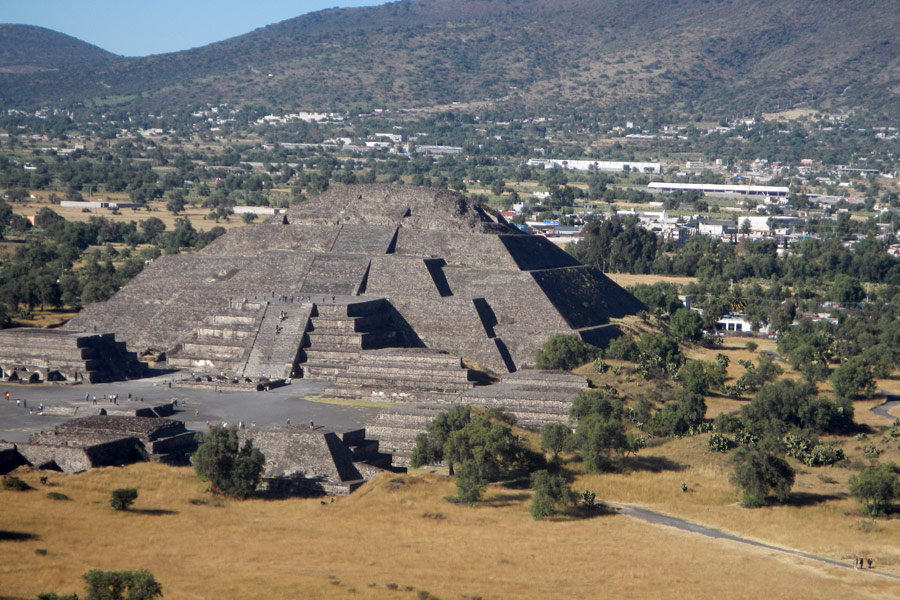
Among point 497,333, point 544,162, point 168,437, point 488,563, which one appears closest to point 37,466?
point 168,437

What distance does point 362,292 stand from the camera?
5919cm

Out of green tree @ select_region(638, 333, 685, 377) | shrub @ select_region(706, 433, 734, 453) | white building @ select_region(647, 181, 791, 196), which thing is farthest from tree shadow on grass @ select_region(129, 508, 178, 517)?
white building @ select_region(647, 181, 791, 196)

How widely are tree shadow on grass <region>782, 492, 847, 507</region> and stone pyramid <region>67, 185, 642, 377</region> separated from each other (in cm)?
1612

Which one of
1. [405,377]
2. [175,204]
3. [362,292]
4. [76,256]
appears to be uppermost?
[175,204]

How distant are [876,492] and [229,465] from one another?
17509 millimetres

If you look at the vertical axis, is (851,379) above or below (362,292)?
below

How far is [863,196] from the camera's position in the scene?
504 feet

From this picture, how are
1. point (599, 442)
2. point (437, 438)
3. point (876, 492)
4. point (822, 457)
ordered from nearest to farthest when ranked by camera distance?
point (876, 492) < point (599, 442) < point (437, 438) < point (822, 457)

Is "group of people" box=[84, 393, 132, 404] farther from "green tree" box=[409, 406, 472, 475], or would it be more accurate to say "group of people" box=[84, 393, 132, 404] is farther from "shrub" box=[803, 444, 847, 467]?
"shrub" box=[803, 444, 847, 467]

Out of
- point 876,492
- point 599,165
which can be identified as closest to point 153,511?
point 876,492

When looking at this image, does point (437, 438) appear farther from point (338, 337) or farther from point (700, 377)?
point (338, 337)

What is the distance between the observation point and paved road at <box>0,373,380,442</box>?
4522cm

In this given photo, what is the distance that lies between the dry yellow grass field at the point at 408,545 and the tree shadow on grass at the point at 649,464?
1313 mm

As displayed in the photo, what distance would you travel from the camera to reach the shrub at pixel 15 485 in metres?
36.7
